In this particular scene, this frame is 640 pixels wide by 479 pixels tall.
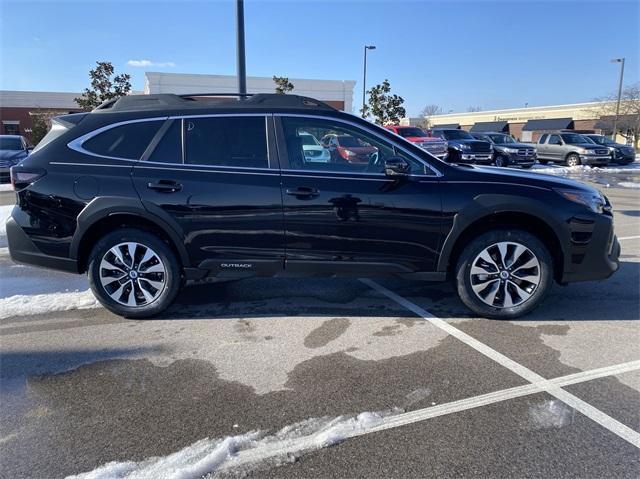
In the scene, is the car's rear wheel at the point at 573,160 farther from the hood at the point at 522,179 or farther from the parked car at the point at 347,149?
the parked car at the point at 347,149

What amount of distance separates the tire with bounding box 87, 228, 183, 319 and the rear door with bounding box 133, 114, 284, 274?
27 cm

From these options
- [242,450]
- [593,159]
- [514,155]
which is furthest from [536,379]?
[593,159]

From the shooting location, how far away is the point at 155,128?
4133mm

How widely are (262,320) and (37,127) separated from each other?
1294 inches

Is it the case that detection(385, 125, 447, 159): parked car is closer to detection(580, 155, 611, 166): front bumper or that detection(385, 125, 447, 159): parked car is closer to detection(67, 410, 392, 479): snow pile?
detection(580, 155, 611, 166): front bumper

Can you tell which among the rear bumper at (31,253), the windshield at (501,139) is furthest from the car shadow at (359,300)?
the windshield at (501,139)

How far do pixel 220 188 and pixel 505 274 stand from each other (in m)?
2.62

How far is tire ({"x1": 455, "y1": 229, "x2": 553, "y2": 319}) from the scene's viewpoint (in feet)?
13.3

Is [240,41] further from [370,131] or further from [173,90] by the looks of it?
[173,90]

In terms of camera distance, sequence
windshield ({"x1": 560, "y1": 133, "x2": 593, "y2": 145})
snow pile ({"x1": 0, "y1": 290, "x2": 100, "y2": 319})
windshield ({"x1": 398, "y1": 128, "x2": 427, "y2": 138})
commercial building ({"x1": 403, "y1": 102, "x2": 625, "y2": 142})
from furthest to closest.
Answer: commercial building ({"x1": 403, "y1": 102, "x2": 625, "y2": 142}) → windshield ({"x1": 560, "y1": 133, "x2": 593, "y2": 145}) → windshield ({"x1": 398, "y1": 128, "x2": 427, "y2": 138}) → snow pile ({"x1": 0, "y1": 290, "x2": 100, "y2": 319})

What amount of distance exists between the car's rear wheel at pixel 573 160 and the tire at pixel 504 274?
23272 millimetres

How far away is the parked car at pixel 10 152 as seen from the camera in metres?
16.3

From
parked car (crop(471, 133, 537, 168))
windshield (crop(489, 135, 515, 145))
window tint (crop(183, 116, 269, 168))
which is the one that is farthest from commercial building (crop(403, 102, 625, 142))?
window tint (crop(183, 116, 269, 168))

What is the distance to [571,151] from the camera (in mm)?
24250
